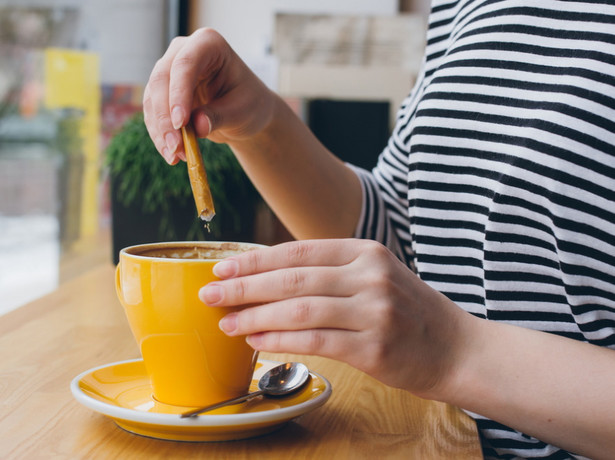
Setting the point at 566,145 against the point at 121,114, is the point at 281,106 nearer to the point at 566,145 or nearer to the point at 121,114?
the point at 566,145

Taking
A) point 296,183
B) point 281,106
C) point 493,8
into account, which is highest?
point 493,8

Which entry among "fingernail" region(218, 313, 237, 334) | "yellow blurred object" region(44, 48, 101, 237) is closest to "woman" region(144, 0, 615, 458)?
"fingernail" region(218, 313, 237, 334)

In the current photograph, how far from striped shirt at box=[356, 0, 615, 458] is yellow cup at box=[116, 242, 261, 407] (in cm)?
27

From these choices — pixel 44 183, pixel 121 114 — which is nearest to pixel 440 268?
pixel 44 183

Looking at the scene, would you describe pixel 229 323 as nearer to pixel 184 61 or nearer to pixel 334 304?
pixel 334 304

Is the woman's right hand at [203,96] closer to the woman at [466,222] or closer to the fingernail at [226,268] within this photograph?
the woman at [466,222]

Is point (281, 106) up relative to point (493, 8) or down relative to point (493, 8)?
down

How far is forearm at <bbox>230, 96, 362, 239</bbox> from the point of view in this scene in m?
0.86

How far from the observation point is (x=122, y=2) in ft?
6.28

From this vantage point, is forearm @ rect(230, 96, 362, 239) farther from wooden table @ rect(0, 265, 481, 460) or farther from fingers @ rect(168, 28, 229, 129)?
wooden table @ rect(0, 265, 481, 460)

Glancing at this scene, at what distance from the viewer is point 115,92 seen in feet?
6.28

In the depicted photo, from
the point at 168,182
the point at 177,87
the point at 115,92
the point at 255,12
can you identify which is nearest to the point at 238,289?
the point at 177,87

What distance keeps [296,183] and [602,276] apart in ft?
1.34

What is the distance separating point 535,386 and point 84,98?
1451 mm
